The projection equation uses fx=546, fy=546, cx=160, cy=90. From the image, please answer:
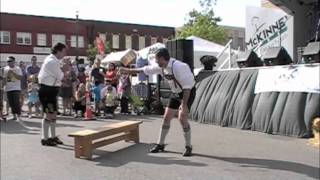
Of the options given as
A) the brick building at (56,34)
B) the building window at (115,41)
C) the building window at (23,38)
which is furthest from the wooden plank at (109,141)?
the building window at (115,41)

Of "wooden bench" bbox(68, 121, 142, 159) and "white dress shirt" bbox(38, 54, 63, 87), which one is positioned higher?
"white dress shirt" bbox(38, 54, 63, 87)

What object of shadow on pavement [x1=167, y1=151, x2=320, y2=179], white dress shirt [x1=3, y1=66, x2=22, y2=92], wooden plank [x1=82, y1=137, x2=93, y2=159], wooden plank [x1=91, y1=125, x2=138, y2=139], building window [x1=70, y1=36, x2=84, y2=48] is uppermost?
building window [x1=70, y1=36, x2=84, y2=48]

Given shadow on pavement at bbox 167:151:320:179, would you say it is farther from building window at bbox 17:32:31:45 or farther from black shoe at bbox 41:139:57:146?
building window at bbox 17:32:31:45


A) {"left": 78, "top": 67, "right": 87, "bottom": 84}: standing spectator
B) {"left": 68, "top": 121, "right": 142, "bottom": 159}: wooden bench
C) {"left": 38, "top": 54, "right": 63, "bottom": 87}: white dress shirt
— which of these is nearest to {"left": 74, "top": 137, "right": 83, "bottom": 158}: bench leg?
{"left": 68, "top": 121, "right": 142, "bottom": 159}: wooden bench

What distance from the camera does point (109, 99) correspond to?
54.4 ft

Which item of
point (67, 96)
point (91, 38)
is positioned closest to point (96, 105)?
point (67, 96)

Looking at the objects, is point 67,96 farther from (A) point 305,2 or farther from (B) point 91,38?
(B) point 91,38

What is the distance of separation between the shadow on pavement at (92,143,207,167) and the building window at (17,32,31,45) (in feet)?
192

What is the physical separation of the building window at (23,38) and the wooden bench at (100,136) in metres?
57.9

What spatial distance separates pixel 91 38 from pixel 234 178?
2570 inches

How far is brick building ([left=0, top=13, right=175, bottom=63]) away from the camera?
65562 mm

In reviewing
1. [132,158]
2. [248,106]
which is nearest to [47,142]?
[132,158]

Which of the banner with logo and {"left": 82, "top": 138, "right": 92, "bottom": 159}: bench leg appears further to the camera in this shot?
the banner with logo

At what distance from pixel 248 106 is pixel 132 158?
4592 mm
